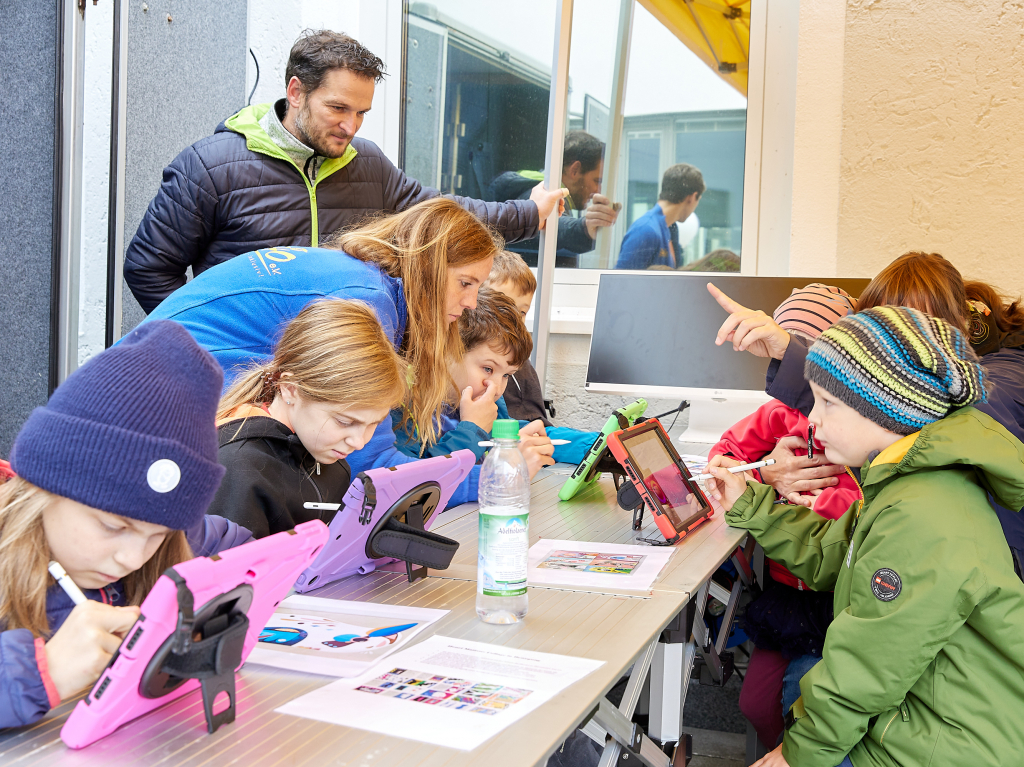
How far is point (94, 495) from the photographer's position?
812 millimetres

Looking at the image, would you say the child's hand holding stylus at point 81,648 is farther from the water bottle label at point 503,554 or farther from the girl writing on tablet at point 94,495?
the water bottle label at point 503,554

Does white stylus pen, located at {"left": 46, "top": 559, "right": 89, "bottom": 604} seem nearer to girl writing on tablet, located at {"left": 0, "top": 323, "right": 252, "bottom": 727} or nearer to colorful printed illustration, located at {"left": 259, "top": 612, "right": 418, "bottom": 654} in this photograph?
girl writing on tablet, located at {"left": 0, "top": 323, "right": 252, "bottom": 727}

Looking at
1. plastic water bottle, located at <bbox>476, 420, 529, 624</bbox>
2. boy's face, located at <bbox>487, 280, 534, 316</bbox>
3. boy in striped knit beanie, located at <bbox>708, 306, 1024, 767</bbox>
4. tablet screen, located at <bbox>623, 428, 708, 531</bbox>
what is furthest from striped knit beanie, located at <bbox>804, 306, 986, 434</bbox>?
boy's face, located at <bbox>487, 280, 534, 316</bbox>

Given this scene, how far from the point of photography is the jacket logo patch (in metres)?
1.11

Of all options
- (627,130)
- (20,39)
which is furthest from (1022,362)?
(20,39)

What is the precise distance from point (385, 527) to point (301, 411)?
0.28m

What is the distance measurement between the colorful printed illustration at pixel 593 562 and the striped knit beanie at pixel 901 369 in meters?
0.40

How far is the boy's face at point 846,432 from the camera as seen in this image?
1.28 metres

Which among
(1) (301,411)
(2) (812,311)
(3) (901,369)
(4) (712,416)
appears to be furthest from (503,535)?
(4) (712,416)

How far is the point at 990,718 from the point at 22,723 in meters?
1.09

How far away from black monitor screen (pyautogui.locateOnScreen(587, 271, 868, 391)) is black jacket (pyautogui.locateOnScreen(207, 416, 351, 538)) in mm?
1459

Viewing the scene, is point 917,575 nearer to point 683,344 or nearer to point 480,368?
point 480,368

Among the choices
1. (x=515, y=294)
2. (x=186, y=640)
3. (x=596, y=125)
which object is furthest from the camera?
(x=596, y=125)

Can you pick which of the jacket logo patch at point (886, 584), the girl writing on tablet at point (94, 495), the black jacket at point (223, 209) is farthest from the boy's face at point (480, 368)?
the girl writing on tablet at point (94, 495)
